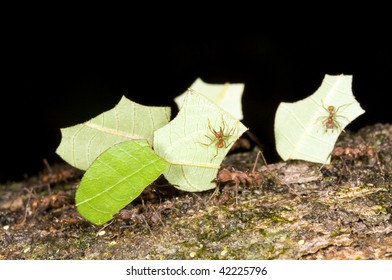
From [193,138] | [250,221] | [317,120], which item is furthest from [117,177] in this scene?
[317,120]

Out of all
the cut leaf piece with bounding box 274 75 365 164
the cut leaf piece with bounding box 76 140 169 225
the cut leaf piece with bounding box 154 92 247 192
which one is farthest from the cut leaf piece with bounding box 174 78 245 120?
the cut leaf piece with bounding box 76 140 169 225

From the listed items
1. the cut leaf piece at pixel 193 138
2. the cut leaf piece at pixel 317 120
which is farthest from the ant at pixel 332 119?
the cut leaf piece at pixel 193 138

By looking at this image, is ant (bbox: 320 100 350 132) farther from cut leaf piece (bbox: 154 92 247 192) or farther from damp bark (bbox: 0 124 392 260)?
cut leaf piece (bbox: 154 92 247 192)

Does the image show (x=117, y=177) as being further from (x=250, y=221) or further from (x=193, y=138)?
(x=250, y=221)

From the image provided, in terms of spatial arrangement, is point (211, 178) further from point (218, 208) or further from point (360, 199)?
point (360, 199)

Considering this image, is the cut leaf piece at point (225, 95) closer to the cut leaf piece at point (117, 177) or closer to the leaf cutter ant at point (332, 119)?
the leaf cutter ant at point (332, 119)

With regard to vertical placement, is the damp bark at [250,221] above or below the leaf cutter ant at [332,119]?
below

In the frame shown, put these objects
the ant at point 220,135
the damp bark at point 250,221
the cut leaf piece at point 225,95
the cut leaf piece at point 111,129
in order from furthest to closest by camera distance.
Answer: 1. the cut leaf piece at point 225,95
2. the cut leaf piece at point 111,129
3. the ant at point 220,135
4. the damp bark at point 250,221
